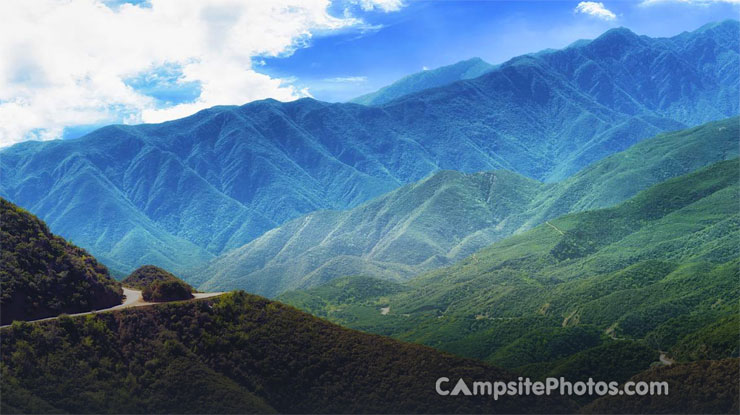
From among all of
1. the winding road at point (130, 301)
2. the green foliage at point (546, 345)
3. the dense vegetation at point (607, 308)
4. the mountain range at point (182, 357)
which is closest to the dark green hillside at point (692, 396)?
the mountain range at point (182, 357)

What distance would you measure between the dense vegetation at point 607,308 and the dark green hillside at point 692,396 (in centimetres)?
2101

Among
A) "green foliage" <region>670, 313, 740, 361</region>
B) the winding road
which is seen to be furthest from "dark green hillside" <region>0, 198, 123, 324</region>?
"green foliage" <region>670, 313, 740, 361</region>

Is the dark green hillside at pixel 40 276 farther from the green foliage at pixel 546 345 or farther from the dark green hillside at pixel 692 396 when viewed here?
the green foliage at pixel 546 345

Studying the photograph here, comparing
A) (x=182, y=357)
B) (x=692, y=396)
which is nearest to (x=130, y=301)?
(x=182, y=357)

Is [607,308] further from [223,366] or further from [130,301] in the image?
[130,301]

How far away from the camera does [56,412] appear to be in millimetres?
59875

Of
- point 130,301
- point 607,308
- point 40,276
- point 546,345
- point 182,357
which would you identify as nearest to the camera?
point 182,357

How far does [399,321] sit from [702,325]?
78.9 metres

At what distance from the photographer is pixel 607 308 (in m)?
141

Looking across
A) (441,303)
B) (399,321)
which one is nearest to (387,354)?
(399,321)

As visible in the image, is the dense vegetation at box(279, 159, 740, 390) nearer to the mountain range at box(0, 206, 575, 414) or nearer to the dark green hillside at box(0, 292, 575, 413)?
the mountain range at box(0, 206, 575, 414)

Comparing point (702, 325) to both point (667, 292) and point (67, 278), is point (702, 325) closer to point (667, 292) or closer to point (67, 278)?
point (667, 292)

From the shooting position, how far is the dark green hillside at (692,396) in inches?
2844

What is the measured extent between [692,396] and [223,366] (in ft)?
166
